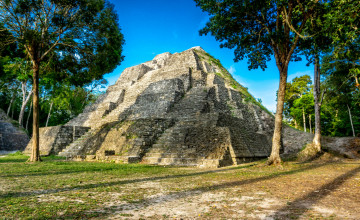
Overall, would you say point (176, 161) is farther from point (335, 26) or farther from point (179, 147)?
point (335, 26)

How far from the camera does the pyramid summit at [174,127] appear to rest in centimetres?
944

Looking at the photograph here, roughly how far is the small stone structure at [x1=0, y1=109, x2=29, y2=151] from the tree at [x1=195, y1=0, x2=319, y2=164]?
61.7 feet

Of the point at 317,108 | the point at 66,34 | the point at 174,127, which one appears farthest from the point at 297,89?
→ the point at 66,34

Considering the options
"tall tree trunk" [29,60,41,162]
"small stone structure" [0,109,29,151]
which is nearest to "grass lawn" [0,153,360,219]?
"tall tree trunk" [29,60,41,162]

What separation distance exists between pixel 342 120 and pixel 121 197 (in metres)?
29.9

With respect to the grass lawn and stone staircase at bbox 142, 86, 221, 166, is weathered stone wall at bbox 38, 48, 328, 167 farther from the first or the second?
the grass lawn

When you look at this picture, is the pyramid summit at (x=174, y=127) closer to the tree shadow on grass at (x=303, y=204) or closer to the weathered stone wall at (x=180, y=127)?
the weathered stone wall at (x=180, y=127)

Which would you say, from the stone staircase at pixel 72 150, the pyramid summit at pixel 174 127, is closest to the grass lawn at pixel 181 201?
the pyramid summit at pixel 174 127

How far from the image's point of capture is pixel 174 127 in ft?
37.3

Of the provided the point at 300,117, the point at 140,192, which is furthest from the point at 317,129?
the point at 300,117

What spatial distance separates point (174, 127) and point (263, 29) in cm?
597

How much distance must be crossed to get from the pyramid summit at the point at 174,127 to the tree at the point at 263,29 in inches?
102

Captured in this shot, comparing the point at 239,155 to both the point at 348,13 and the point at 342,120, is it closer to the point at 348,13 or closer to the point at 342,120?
the point at 348,13

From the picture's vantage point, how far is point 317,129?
1093 centimetres
